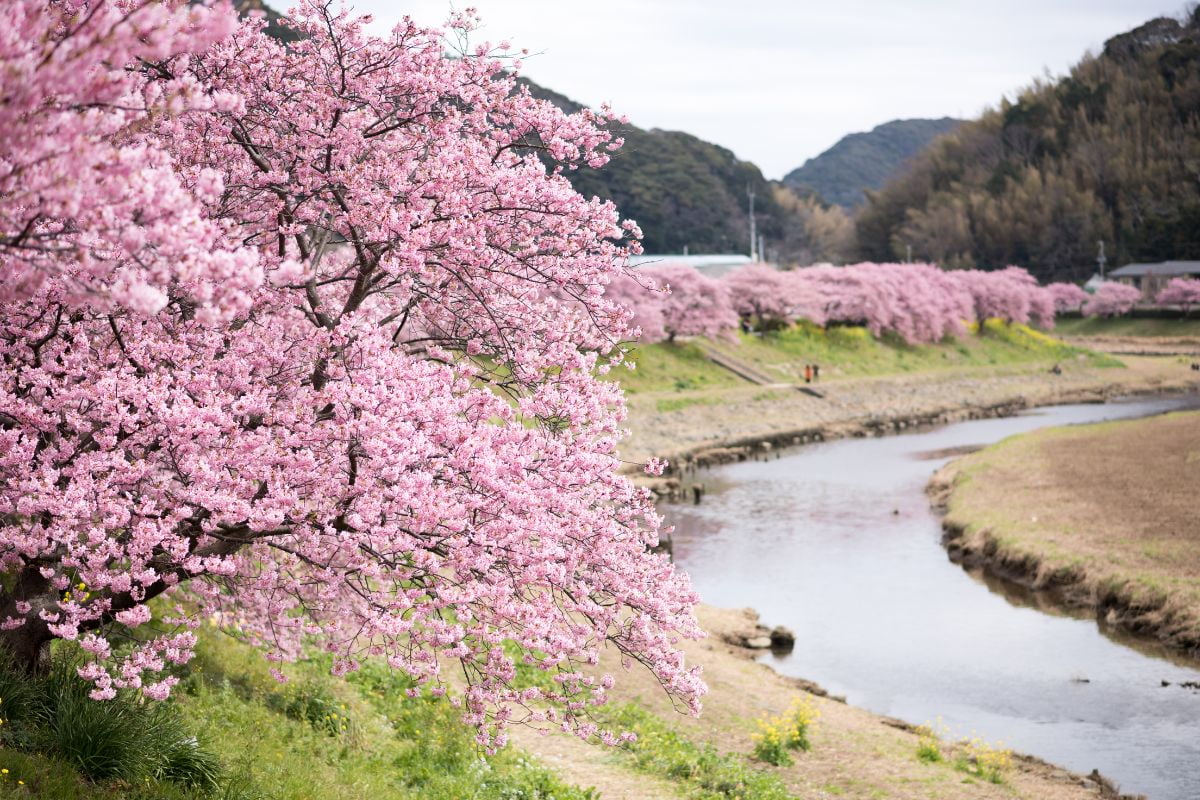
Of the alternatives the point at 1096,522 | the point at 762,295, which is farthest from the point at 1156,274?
the point at 1096,522

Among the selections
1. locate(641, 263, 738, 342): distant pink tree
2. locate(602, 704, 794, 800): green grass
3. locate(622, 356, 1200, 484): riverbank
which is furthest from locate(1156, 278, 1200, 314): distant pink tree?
locate(602, 704, 794, 800): green grass

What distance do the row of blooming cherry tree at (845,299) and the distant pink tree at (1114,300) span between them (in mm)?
3991

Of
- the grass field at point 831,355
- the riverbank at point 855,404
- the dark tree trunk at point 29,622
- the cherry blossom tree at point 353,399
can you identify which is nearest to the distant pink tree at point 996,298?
the grass field at point 831,355

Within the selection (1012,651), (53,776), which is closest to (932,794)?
(1012,651)

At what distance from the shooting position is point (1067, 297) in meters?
118

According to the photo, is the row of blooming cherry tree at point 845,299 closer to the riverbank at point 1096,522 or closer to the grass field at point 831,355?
the grass field at point 831,355

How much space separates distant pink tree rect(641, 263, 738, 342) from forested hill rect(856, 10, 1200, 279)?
84.3 metres

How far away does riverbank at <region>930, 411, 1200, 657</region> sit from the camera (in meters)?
22.9

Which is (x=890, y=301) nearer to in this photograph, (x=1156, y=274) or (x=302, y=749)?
(x=1156, y=274)

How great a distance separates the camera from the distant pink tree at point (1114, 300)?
11119 cm

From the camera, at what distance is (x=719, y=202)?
566 feet

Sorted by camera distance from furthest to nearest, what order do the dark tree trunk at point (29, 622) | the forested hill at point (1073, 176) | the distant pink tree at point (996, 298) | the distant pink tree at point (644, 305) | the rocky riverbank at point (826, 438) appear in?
1. the forested hill at point (1073, 176)
2. the distant pink tree at point (996, 298)
3. the distant pink tree at point (644, 305)
4. the rocky riverbank at point (826, 438)
5. the dark tree trunk at point (29, 622)

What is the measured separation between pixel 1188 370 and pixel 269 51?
3296 inches

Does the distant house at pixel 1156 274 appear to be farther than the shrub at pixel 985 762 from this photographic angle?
Yes
